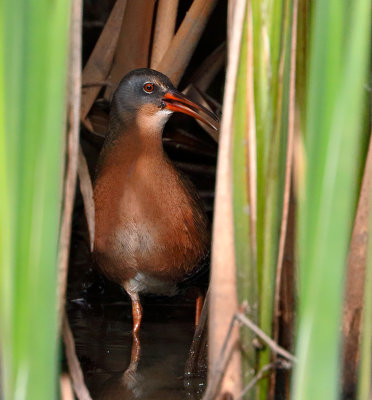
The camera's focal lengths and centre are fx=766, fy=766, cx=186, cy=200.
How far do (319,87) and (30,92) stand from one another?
1.78 ft

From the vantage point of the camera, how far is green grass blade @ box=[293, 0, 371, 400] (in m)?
1.40

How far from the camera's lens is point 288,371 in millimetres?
1898

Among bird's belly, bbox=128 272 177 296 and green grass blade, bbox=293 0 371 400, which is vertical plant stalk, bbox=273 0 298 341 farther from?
bird's belly, bbox=128 272 177 296

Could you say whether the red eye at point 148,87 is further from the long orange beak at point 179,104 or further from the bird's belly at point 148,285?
the bird's belly at point 148,285

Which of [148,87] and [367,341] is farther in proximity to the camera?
[148,87]

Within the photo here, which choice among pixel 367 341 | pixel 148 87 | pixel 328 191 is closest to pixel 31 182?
pixel 328 191

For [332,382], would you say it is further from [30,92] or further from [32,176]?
[30,92]

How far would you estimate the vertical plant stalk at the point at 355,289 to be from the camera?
69.9 inches

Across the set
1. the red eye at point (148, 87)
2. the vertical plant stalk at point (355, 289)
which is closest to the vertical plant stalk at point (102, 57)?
the red eye at point (148, 87)

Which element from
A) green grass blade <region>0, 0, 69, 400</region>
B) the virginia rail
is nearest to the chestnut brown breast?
the virginia rail

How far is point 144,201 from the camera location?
3119 mm

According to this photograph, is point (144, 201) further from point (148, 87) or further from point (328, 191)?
point (328, 191)

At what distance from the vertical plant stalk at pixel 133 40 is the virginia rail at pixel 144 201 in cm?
27

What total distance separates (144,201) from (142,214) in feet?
0.18
